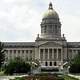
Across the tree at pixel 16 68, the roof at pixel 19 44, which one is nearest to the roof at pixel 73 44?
the roof at pixel 19 44

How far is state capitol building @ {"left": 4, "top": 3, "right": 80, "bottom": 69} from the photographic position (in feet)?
392

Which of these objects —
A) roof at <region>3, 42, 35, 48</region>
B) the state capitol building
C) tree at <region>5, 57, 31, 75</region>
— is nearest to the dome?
the state capitol building

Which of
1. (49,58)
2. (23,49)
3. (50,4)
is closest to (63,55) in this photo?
(49,58)

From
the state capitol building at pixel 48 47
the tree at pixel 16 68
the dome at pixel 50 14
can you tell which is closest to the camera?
the tree at pixel 16 68

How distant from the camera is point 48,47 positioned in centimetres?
11938

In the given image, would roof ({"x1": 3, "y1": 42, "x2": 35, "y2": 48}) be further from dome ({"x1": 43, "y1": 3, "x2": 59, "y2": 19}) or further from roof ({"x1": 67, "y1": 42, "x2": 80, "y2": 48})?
roof ({"x1": 67, "y1": 42, "x2": 80, "y2": 48})

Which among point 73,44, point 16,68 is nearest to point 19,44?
point 73,44

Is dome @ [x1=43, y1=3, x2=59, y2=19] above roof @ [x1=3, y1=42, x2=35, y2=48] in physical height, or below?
above

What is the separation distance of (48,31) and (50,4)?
12.6m

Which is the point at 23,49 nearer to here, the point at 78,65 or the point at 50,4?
the point at 50,4

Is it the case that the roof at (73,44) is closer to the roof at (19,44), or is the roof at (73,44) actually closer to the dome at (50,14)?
the dome at (50,14)

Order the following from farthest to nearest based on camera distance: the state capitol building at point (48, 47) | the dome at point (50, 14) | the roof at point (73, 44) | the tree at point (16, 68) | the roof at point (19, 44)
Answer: the dome at point (50, 14), the roof at point (19, 44), the roof at point (73, 44), the state capitol building at point (48, 47), the tree at point (16, 68)

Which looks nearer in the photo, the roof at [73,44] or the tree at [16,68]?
the tree at [16,68]

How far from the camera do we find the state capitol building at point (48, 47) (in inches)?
4705
